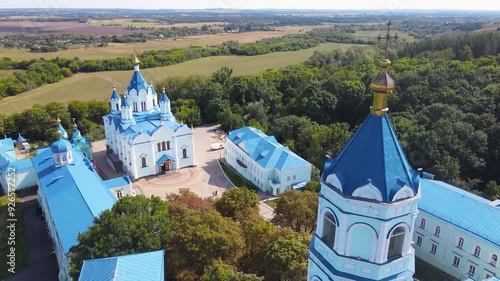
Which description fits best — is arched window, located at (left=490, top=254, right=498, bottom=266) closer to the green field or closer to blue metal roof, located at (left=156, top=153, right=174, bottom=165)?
blue metal roof, located at (left=156, top=153, right=174, bottom=165)

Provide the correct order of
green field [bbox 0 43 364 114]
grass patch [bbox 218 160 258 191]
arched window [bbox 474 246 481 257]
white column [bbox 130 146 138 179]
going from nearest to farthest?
arched window [bbox 474 246 481 257]
white column [bbox 130 146 138 179]
grass patch [bbox 218 160 258 191]
green field [bbox 0 43 364 114]

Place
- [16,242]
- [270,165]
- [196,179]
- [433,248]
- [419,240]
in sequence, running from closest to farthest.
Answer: [433,248]
[419,240]
[16,242]
[270,165]
[196,179]

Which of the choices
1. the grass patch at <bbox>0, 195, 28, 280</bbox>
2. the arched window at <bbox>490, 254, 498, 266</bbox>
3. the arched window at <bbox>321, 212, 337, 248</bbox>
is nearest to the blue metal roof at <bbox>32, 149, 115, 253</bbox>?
the grass patch at <bbox>0, 195, 28, 280</bbox>

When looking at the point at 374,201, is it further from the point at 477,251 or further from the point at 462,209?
the point at 462,209

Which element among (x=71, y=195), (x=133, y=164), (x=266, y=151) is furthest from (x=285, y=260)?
(x=133, y=164)

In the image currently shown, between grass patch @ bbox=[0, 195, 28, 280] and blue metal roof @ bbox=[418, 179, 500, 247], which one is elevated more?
blue metal roof @ bbox=[418, 179, 500, 247]

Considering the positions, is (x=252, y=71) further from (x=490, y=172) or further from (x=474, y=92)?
(x=490, y=172)
